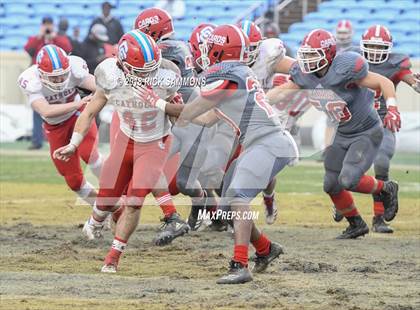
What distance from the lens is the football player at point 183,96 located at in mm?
9320

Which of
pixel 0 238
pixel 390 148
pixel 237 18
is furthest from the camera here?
pixel 237 18

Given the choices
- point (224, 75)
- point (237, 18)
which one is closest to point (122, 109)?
point (224, 75)

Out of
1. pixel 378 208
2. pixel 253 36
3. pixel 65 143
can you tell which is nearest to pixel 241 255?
pixel 253 36

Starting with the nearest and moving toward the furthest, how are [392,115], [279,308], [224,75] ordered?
[279,308], [224,75], [392,115]

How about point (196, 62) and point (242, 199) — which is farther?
point (196, 62)

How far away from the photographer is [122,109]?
789 centimetres

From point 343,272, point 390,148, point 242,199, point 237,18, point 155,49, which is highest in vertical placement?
point 155,49

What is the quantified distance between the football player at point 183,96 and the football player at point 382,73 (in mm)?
1478

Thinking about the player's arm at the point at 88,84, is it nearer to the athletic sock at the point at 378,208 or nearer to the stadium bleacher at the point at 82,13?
the athletic sock at the point at 378,208

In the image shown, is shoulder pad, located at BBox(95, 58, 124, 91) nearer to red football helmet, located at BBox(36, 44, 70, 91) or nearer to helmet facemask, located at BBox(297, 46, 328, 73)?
red football helmet, located at BBox(36, 44, 70, 91)

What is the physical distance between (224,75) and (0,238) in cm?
313

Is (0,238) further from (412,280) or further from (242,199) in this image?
(412,280)

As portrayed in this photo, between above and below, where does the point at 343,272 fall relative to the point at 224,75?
below

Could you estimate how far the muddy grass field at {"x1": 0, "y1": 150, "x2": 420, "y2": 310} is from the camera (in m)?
6.32
